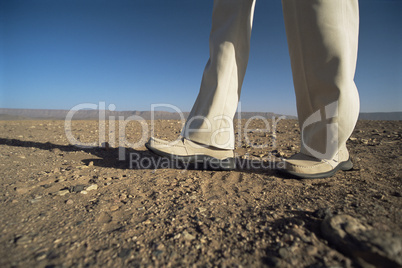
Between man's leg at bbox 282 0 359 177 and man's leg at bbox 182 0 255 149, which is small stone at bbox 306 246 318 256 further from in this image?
man's leg at bbox 182 0 255 149

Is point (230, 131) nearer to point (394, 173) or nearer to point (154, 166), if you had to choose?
point (154, 166)

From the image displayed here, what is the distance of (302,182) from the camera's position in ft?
4.34

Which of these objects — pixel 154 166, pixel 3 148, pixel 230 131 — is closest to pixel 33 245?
pixel 154 166

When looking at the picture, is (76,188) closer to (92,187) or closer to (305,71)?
(92,187)

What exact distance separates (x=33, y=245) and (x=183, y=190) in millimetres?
708

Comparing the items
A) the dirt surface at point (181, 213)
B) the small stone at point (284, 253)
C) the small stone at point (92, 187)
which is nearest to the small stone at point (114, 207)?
the dirt surface at point (181, 213)

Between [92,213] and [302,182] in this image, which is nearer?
[92,213]

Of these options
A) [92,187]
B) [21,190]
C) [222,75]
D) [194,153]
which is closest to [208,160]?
[194,153]

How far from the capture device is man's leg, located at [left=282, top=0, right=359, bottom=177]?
3.94 ft

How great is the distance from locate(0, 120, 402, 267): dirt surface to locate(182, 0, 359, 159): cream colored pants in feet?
1.10

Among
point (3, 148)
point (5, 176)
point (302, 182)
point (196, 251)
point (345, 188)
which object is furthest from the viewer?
point (3, 148)

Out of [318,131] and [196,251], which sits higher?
[318,131]

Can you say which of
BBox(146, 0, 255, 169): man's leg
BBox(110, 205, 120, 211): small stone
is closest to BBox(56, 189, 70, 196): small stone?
BBox(110, 205, 120, 211): small stone

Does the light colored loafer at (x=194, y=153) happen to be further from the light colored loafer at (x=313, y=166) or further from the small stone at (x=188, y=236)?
the small stone at (x=188, y=236)
